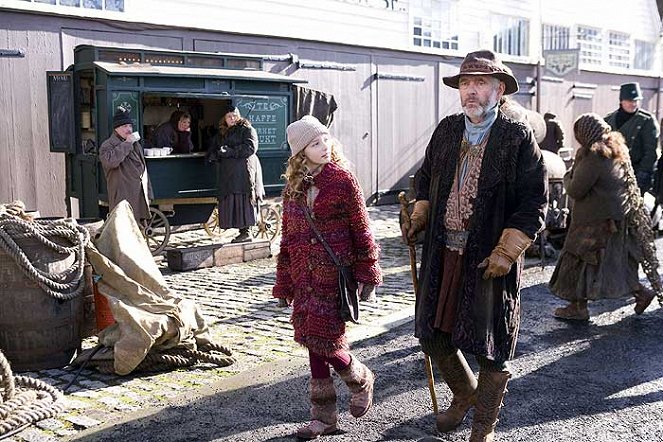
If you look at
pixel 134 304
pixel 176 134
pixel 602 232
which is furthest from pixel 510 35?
pixel 134 304

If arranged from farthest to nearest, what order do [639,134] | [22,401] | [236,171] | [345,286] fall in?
[236,171], [639,134], [22,401], [345,286]

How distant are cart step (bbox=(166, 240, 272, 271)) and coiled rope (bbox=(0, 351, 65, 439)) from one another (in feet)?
15.3

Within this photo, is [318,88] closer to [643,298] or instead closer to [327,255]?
[643,298]

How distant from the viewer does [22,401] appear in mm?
4895

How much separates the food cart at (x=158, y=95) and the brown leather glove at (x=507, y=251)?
6.81 metres

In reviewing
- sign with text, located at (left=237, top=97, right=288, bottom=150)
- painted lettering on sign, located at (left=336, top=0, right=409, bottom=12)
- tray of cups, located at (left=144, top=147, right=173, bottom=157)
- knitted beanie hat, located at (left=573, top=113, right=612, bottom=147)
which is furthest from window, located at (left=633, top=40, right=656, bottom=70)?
knitted beanie hat, located at (left=573, top=113, right=612, bottom=147)

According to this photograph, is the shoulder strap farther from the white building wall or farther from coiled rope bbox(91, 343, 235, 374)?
the white building wall

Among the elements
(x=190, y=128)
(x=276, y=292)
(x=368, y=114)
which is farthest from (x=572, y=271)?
(x=368, y=114)

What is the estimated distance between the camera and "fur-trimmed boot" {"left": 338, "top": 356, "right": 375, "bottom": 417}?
4615 millimetres

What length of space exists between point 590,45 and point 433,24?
832cm

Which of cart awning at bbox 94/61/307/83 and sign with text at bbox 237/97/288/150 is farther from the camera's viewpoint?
sign with text at bbox 237/97/288/150

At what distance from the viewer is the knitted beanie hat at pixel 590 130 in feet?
23.0

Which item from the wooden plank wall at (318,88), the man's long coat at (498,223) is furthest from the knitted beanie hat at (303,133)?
the wooden plank wall at (318,88)

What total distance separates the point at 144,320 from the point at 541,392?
272 cm
